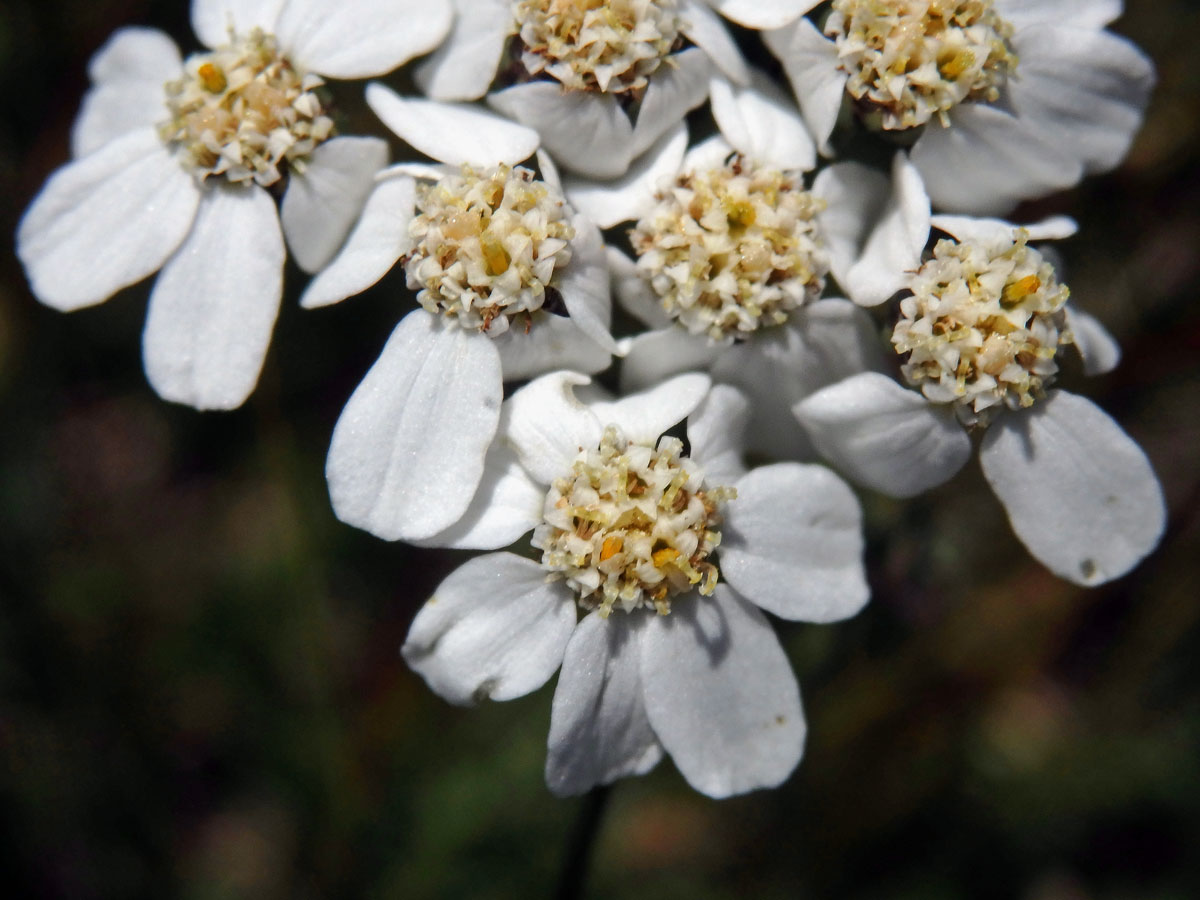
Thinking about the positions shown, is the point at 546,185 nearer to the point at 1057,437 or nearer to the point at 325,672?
the point at 1057,437

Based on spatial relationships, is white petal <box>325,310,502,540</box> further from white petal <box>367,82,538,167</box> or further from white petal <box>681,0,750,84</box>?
white petal <box>681,0,750,84</box>

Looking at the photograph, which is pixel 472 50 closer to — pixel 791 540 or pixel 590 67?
pixel 590 67

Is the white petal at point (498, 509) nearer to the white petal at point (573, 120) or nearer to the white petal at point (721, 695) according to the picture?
the white petal at point (721, 695)

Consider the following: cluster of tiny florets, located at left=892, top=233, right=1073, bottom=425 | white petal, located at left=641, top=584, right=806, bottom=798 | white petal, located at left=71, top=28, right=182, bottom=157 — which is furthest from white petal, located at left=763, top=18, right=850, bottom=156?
white petal, located at left=71, top=28, right=182, bottom=157

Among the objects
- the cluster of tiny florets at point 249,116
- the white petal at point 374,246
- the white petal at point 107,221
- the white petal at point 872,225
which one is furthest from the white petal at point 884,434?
the white petal at point 107,221

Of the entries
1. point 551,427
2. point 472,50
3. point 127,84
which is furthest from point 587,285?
point 127,84
